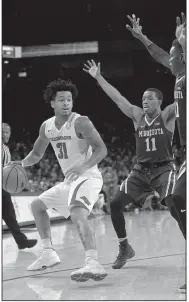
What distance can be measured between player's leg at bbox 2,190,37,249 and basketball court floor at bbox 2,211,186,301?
Answer: 108 millimetres

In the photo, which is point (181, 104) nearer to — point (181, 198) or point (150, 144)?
point (181, 198)

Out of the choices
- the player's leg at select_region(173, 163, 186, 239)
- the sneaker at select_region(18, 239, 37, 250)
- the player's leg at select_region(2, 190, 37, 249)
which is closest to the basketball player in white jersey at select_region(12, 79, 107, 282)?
the player's leg at select_region(173, 163, 186, 239)

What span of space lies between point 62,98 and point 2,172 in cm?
91

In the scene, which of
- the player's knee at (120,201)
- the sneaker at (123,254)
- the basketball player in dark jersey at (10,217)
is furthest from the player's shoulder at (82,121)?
the basketball player in dark jersey at (10,217)

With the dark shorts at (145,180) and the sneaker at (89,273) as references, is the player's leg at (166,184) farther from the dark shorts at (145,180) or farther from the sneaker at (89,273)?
the sneaker at (89,273)

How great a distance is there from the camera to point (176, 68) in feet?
13.6

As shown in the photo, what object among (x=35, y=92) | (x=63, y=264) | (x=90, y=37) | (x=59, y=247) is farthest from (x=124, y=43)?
(x=63, y=264)

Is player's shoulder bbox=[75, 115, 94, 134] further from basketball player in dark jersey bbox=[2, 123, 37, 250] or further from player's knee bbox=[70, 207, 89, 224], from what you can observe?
basketball player in dark jersey bbox=[2, 123, 37, 250]

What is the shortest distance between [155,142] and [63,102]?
3.11ft

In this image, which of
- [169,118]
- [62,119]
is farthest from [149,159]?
[62,119]

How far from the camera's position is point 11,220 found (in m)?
6.53

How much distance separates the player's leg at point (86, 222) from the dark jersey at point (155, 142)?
1.99 feet

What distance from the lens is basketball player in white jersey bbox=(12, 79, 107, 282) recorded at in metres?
4.49

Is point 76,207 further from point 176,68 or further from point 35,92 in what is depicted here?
point 35,92
